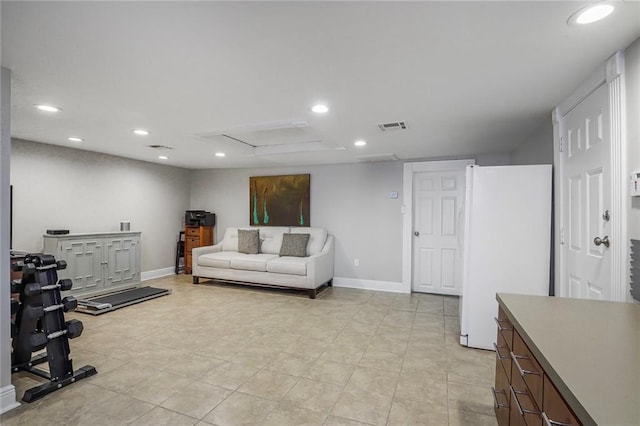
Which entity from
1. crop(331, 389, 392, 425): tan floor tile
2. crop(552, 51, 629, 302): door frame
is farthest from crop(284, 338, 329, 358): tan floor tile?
crop(552, 51, 629, 302): door frame

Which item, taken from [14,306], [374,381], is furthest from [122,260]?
[374,381]

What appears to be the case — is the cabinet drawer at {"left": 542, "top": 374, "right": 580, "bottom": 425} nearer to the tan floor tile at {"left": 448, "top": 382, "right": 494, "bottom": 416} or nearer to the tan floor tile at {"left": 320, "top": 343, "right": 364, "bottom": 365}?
the tan floor tile at {"left": 448, "top": 382, "right": 494, "bottom": 416}

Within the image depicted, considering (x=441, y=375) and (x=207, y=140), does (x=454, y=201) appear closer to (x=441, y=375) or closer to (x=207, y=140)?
(x=441, y=375)

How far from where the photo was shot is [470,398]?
6.93 ft

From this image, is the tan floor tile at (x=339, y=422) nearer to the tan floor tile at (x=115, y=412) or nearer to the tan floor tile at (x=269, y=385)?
the tan floor tile at (x=269, y=385)

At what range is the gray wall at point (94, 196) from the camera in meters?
4.04

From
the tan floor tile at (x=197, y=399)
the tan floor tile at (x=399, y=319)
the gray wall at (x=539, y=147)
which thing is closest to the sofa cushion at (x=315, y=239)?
the tan floor tile at (x=399, y=319)

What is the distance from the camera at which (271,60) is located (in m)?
1.79

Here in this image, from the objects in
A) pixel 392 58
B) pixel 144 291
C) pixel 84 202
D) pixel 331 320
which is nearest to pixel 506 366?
pixel 392 58

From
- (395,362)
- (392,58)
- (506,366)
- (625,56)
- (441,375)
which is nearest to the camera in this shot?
(506,366)

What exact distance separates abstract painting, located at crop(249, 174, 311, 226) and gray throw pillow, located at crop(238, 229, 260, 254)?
0.36 m

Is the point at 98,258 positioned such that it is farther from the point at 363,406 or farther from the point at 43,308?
the point at 363,406

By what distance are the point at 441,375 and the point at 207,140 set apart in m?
3.48

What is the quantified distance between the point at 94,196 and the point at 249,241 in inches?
98.3
